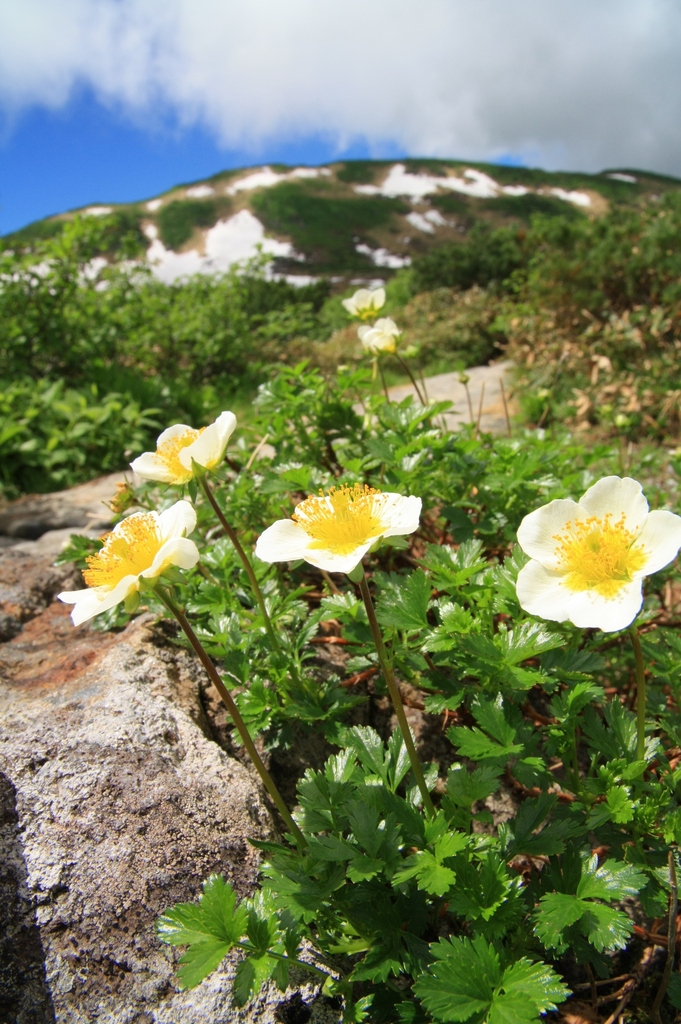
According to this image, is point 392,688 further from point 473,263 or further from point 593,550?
point 473,263

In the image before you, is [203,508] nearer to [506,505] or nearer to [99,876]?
[506,505]

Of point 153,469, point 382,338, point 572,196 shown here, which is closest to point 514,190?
point 572,196

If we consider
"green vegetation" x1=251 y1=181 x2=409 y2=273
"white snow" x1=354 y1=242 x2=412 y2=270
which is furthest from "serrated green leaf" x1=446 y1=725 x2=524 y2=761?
"white snow" x1=354 y1=242 x2=412 y2=270

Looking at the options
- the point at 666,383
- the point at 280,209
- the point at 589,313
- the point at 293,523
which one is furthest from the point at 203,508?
the point at 280,209

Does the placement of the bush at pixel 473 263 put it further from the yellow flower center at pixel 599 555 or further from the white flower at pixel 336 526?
the white flower at pixel 336 526

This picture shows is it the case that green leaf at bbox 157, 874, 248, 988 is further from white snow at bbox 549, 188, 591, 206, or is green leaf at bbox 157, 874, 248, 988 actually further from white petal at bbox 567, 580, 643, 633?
white snow at bbox 549, 188, 591, 206

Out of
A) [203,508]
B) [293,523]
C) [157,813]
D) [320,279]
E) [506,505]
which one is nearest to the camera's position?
[293,523]
